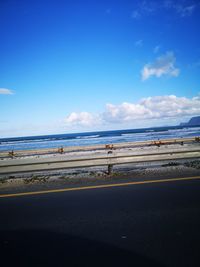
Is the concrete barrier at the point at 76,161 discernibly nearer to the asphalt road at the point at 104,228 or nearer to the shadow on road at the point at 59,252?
the asphalt road at the point at 104,228

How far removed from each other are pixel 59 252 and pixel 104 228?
0.81m

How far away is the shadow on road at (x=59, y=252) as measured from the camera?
2.27m

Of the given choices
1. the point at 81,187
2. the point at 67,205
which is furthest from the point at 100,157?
the point at 67,205

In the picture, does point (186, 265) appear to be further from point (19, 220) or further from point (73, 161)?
point (73, 161)

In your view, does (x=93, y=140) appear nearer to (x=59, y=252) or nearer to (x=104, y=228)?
(x=104, y=228)

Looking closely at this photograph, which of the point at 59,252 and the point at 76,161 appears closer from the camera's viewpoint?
the point at 59,252

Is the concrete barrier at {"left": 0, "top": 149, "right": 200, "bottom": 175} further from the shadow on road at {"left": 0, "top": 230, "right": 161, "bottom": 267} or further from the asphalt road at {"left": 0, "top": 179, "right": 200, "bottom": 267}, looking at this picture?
the shadow on road at {"left": 0, "top": 230, "right": 161, "bottom": 267}

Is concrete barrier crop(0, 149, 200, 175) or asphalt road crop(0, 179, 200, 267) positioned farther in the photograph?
concrete barrier crop(0, 149, 200, 175)

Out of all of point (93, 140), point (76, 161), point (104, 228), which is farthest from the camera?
point (93, 140)

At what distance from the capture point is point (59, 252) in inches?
98.7

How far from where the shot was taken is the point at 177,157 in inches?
275

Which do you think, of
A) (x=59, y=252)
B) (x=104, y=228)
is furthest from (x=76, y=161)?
(x=59, y=252)

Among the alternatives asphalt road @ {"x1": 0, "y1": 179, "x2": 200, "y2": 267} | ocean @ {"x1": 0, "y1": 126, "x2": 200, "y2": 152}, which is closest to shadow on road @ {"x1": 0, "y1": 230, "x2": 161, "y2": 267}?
asphalt road @ {"x1": 0, "y1": 179, "x2": 200, "y2": 267}

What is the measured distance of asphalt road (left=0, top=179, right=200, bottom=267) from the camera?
92.1 inches
